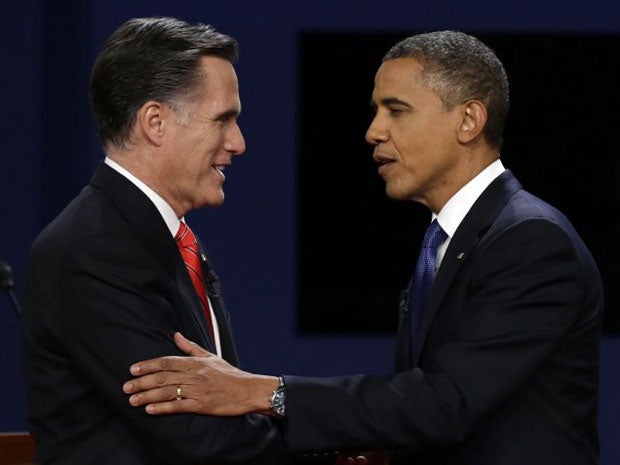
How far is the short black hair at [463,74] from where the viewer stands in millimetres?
2576

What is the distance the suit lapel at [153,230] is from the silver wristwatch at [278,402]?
149 mm

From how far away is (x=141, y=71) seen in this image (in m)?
2.32

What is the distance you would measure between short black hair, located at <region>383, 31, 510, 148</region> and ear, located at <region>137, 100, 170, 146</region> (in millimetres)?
548

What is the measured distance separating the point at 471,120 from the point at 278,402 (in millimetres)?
709

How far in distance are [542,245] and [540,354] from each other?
7.6 inches

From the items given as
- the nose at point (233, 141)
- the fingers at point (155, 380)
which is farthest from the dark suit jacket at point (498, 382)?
the nose at point (233, 141)

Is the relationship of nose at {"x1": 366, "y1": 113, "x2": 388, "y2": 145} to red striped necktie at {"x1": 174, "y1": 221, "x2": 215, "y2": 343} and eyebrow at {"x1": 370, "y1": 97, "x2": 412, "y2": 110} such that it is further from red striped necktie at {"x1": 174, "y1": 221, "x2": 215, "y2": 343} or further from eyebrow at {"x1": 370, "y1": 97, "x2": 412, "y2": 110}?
red striped necktie at {"x1": 174, "y1": 221, "x2": 215, "y2": 343}

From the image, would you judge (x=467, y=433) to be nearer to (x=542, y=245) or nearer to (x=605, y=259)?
(x=542, y=245)

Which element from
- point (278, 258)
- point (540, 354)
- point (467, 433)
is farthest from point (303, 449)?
point (278, 258)

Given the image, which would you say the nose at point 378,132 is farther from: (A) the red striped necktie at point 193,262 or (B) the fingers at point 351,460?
(B) the fingers at point 351,460

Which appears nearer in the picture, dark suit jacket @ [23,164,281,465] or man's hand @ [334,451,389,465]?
dark suit jacket @ [23,164,281,465]

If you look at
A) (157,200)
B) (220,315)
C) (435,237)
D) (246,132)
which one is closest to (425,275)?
(435,237)

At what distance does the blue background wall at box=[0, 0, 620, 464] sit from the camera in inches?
189

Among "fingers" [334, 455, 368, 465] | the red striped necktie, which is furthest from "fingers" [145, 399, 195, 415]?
"fingers" [334, 455, 368, 465]
